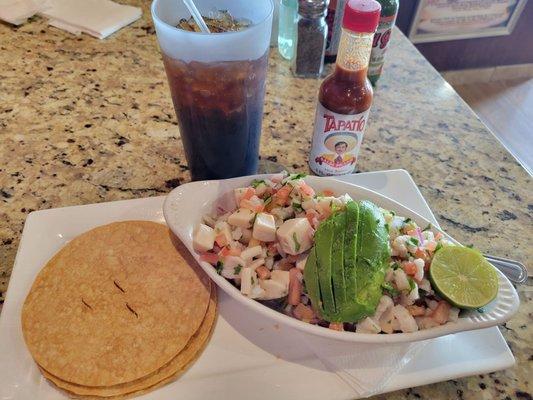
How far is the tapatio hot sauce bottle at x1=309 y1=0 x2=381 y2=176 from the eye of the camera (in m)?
0.79

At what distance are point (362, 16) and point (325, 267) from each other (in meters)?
0.45

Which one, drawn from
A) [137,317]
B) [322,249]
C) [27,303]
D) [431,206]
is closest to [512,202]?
[431,206]

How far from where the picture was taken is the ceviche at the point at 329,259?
2.25 feet

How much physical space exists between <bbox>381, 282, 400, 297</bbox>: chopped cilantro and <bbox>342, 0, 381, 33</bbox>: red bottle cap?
0.45 metres

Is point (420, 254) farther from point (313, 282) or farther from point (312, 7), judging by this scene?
point (312, 7)

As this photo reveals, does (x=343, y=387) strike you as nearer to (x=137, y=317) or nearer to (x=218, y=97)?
(x=137, y=317)

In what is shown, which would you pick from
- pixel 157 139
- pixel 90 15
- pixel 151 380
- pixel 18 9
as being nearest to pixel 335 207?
pixel 151 380

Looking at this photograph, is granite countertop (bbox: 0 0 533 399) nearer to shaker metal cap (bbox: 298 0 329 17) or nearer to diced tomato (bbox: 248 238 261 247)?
shaker metal cap (bbox: 298 0 329 17)

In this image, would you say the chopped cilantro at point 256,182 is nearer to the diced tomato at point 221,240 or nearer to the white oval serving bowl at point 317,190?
the white oval serving bowl at point 317,190

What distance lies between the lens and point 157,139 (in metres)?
1.21

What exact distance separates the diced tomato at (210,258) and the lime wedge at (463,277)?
0.37m

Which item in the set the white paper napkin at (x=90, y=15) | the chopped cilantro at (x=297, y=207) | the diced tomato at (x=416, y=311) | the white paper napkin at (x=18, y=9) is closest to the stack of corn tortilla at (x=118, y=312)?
the chopped cilantro at (x=297, y=207)

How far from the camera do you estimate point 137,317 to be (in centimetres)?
76

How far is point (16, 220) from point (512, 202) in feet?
3.90
